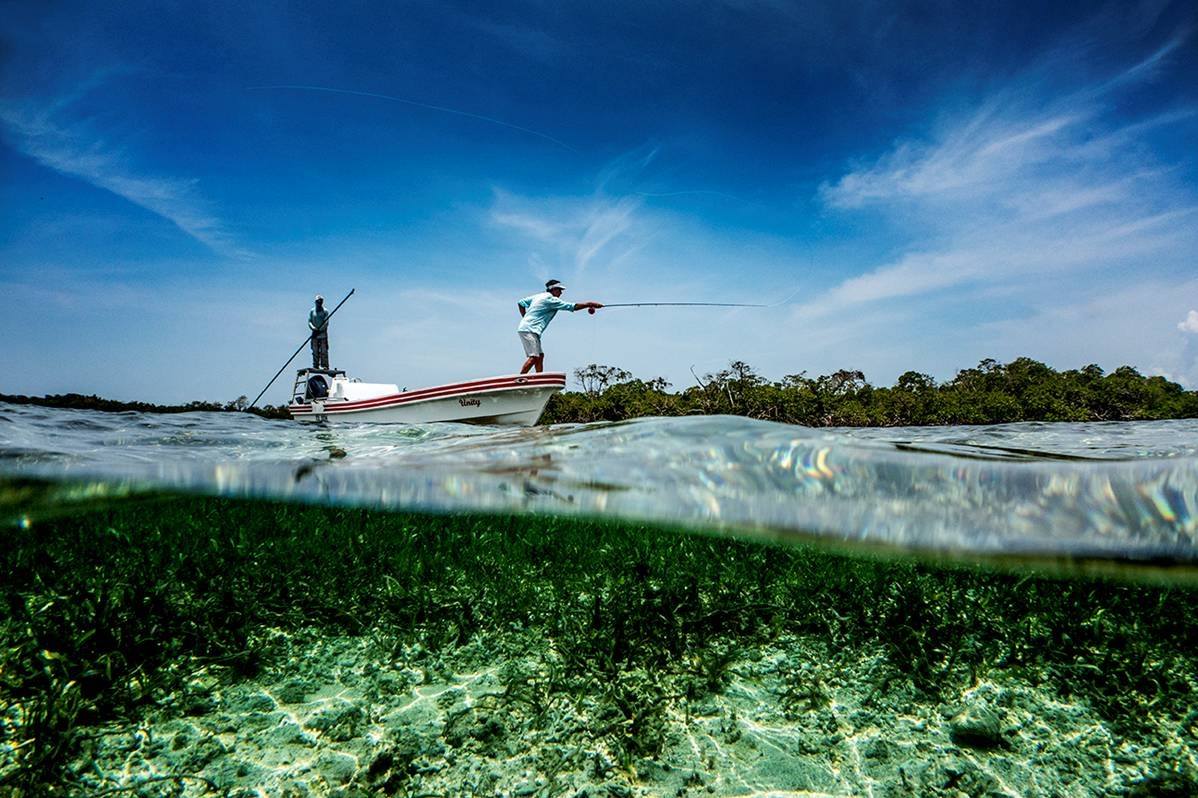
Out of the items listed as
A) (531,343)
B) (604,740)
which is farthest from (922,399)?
(604,740)

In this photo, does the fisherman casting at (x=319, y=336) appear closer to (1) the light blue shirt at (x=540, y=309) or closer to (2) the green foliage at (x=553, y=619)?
(1) the light blue shirt at (x=540, y=309)

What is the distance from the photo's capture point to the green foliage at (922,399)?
27.8 meters

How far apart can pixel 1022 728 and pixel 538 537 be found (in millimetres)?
6158

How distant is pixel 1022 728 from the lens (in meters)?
4.55

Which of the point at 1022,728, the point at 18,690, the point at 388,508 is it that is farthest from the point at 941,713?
the point at 388,508

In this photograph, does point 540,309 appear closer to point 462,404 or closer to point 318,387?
point 462,404

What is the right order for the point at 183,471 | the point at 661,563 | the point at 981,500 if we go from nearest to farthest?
the point at 981,500
the point at 661,563
the point at 183,471

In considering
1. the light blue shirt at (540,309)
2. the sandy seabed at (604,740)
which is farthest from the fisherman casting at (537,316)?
the sandy seabed at (604,740)

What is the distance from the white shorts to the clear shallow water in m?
6.87

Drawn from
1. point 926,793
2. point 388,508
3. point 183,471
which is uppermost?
point 183,471

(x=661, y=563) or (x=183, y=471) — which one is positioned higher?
(x=183, y=471)

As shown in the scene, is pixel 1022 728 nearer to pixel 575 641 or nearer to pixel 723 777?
pixel 723 777

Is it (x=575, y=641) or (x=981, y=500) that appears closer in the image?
(x=575, y=641)

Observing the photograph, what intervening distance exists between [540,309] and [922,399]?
23.2 meters
